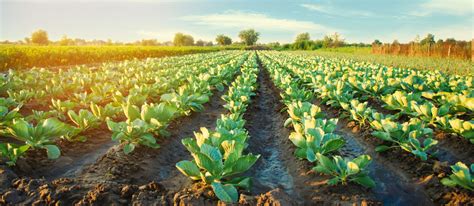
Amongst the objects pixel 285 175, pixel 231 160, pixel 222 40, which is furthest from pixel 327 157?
pixel 222 40

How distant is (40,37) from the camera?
80500mm

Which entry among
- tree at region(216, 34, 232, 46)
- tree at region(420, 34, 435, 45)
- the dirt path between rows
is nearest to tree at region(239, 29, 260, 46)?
tree at region(216, 34, 232, 46)

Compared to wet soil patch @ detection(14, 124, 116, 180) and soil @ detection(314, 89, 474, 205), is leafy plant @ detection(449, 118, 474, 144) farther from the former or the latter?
wet soil patch @ detection(14, 124, 116, 180)

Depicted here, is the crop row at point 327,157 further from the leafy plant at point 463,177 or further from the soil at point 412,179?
the leafy plant at point 463,177

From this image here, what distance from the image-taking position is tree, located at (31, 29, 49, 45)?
79.5 m

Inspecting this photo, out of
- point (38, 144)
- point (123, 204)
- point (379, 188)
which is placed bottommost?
point (379, 188)

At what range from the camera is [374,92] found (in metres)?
6.76

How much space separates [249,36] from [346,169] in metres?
108

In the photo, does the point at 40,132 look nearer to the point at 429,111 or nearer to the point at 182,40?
the point at 429,111

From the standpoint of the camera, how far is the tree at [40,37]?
7950cm

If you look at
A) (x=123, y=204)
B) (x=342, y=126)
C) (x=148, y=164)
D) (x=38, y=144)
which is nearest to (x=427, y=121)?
(x=342, y=126)

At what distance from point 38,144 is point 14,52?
13.0m

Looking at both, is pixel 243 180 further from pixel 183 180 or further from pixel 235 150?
pixel 183 180

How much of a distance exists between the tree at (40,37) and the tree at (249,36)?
54.2m
